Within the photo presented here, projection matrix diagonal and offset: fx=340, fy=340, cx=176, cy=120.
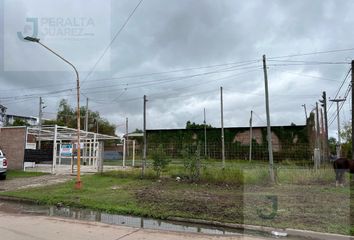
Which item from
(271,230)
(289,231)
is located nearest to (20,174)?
(271,230)

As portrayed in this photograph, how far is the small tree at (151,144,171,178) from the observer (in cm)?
1666

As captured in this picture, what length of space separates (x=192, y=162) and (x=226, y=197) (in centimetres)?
444

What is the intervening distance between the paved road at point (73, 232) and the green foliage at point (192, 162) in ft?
25.7

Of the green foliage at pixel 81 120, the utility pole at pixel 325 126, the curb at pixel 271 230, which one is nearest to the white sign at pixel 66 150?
the curb at pixel 271 230

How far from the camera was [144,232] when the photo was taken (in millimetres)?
7328

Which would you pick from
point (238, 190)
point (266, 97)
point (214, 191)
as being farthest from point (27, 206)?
point (266, 97)

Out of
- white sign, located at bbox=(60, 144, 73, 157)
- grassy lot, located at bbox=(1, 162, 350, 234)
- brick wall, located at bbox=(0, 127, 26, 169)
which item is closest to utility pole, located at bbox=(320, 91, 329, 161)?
grassy lot, located at bbox=(1, 162, 350, 234)

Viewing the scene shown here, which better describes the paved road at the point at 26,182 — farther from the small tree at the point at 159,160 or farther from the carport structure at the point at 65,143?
the small tree at the point at 159,160

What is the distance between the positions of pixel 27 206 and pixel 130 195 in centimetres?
337

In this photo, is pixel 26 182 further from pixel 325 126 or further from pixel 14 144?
pixel 325 126

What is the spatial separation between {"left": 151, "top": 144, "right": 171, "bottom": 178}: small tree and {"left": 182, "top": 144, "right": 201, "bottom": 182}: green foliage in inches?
50.6

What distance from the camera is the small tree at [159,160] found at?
16.7 meters

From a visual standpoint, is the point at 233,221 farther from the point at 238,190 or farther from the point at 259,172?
the point at 259,172

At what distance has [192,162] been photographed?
51.1 feet
